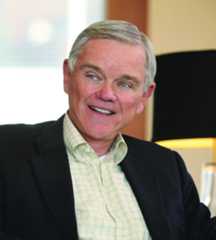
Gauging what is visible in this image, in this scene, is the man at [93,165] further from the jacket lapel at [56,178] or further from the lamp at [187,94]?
the lamp at [187,94]

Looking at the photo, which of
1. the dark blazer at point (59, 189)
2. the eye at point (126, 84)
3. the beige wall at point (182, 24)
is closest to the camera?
the dark blazer at point (59, 189)

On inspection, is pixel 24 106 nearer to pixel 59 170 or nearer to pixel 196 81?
pixel 196 81

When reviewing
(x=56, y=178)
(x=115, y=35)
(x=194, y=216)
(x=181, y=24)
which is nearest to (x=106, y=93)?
(x=115, y=35)

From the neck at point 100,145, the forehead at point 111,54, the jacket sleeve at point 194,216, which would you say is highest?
the forehead at point 111,54

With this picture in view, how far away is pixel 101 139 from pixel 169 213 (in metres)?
0.32

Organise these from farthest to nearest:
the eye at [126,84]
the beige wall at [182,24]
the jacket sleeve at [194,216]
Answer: the beige wall at [182,24]
the jacket sleeve at [194,216]
the eye at [126,84]

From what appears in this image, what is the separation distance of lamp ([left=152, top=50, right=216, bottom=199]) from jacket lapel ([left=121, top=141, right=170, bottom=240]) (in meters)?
0.30

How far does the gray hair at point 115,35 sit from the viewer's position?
1621mm

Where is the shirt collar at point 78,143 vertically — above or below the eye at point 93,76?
below

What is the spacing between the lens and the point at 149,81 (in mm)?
1725

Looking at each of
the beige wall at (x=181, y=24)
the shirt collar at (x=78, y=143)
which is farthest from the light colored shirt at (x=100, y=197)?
the beige wall at (x=181, y=24)

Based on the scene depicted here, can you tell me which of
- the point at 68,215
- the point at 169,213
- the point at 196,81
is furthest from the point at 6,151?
the point at 196,81

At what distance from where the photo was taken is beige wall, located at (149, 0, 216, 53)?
273cm

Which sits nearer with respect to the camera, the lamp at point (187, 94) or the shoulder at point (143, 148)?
the shoulder at point (143, 148)
